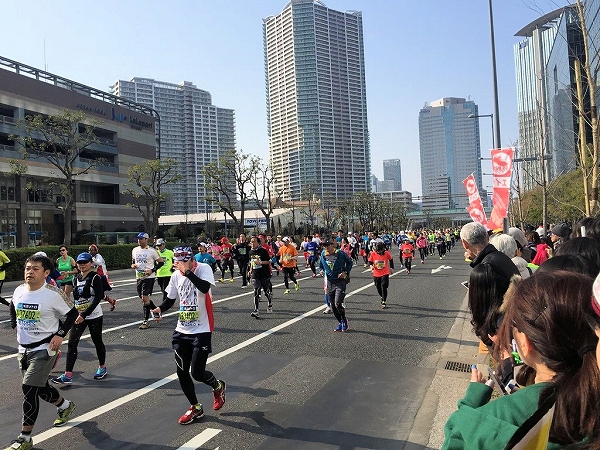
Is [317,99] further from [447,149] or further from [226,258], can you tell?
[226,258]

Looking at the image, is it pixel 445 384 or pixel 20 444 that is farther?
pixel 445 384

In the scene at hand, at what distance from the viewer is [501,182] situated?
953 centimetres

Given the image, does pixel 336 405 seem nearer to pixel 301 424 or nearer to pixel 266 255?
pixel 301 424

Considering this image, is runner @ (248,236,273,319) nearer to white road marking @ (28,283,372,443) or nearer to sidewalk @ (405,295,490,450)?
white road marking @ (28,283,372,443)

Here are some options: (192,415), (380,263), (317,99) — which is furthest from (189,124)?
(192,415)

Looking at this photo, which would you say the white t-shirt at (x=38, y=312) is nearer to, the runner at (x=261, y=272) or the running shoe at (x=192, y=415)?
the running shoe at (x=192, y=415)

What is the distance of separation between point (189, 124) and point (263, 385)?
124m

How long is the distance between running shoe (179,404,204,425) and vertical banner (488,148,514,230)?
271 inches

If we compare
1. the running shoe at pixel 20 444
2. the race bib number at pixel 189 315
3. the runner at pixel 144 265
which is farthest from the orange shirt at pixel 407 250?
the running shoe at pixel 20 444

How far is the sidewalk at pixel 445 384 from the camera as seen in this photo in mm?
4477

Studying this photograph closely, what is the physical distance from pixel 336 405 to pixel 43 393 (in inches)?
120

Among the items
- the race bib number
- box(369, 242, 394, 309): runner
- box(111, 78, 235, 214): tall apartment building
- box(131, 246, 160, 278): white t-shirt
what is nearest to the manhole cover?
the race bib number

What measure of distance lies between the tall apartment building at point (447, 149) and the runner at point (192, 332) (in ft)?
434

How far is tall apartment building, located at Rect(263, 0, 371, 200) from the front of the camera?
9675 centimetres
